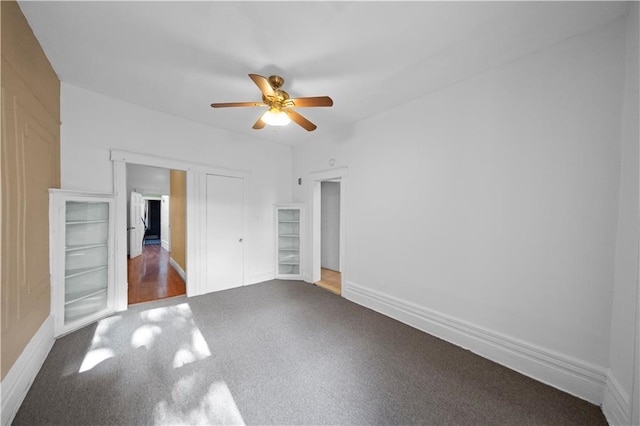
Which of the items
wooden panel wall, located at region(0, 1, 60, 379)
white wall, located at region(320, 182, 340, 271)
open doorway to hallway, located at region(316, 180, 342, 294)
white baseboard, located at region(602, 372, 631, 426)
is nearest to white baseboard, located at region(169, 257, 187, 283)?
wooden panel wall, located at region(0, 1, 60, 379)

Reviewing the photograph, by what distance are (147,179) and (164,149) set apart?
11.9ft

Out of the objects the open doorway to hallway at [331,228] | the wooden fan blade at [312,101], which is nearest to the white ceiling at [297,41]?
the wooden fan blade at [312,101]

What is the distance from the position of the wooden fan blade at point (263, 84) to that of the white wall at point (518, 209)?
168 cm

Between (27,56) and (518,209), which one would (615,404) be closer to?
(518,209)

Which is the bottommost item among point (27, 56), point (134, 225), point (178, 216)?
point (134, 225)

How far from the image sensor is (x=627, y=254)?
1431 millimetres

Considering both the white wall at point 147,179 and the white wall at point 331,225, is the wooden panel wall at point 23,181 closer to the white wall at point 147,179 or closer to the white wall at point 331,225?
the white wall at point 147,179

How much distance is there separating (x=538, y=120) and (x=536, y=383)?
2.19 m

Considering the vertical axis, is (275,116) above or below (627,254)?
above

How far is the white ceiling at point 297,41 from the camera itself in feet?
5.08

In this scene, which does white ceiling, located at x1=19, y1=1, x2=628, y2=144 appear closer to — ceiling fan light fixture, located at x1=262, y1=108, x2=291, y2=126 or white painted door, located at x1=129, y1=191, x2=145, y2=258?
ceiling fan light fixture, located at x1=262, y1=108, x2=291, y2=126

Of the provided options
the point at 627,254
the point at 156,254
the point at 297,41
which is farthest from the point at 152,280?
the point at 627,254

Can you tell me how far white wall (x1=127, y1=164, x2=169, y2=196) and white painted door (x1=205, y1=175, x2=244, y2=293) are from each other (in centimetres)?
310

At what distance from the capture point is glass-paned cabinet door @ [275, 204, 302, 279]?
4598 millimetres
